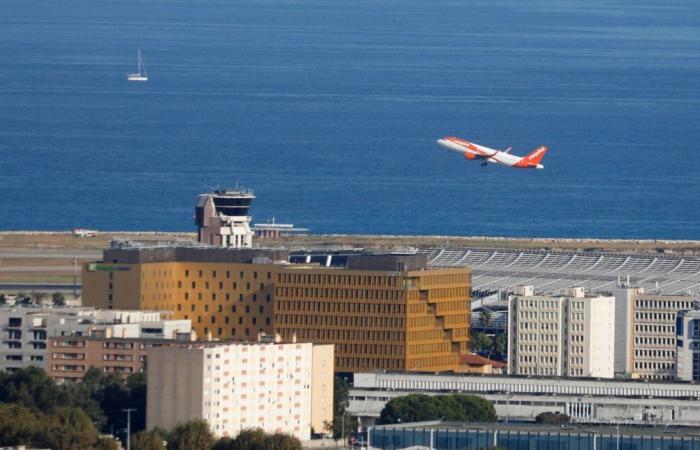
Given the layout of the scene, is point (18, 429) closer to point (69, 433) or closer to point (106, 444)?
point (69, 433)

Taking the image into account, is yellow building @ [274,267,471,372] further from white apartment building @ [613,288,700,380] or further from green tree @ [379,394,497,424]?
green tree @ [379,394,497,424]

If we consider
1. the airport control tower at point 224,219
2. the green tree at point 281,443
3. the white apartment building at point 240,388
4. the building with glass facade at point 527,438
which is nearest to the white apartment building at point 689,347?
the white apartment building at point 240,388

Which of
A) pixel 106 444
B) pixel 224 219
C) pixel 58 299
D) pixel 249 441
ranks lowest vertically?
pixel 106 444

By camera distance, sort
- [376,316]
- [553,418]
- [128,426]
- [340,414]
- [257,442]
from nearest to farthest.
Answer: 1. [257,442]
2. [128,426]
3. [553,418]
4. [340,414]
5. [376,316]

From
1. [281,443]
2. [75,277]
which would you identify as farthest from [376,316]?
[281,443]

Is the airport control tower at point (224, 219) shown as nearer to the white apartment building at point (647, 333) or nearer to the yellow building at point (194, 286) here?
the yellow building at point (194, 286)

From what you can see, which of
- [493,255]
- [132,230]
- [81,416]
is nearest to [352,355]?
[81,416]

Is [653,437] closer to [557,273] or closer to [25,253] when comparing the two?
[557,273]
